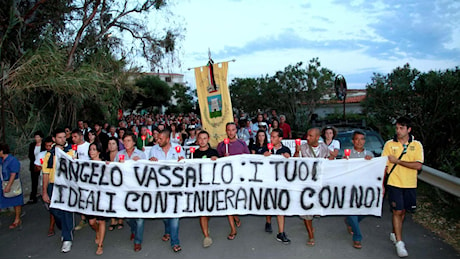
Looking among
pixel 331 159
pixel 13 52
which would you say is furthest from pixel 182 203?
pixel 13 52

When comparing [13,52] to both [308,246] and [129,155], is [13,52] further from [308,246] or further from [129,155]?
[308,246]

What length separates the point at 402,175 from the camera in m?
4.48

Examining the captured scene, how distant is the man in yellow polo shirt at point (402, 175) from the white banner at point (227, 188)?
0.97ft

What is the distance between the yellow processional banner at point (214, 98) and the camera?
8695 millimetres

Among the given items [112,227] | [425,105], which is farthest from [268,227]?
[425,105]

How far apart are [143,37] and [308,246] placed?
15.1m

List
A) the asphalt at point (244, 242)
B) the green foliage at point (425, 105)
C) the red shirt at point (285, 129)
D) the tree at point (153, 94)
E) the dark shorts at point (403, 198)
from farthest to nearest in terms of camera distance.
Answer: the tree at point (153, 94), the red shirt at point (285, 129), the green foliage at point (425, 105), the asphalt at point (244, 242), the dark shorts at point (403, 198)

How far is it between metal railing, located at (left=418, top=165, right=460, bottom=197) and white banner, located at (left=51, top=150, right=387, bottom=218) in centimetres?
107

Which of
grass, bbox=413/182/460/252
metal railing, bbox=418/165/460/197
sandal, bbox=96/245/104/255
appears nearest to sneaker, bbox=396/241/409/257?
grass, bbox=413/182/460/252

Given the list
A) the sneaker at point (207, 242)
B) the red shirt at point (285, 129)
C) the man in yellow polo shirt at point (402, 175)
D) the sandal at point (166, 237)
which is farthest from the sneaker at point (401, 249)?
the red shirt at point (285, 129)

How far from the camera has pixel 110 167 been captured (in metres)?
4.95

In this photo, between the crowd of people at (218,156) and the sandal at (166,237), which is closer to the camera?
the crowd of people at (218,156)

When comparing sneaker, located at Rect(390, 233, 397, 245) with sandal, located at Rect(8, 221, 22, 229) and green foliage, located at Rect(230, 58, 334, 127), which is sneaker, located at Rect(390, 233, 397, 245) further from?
green foliage, located at Rect(230, 58, 334, 127)

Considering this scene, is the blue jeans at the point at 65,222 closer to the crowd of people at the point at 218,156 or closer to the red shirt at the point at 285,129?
the crowd of people at the point at 218,156
